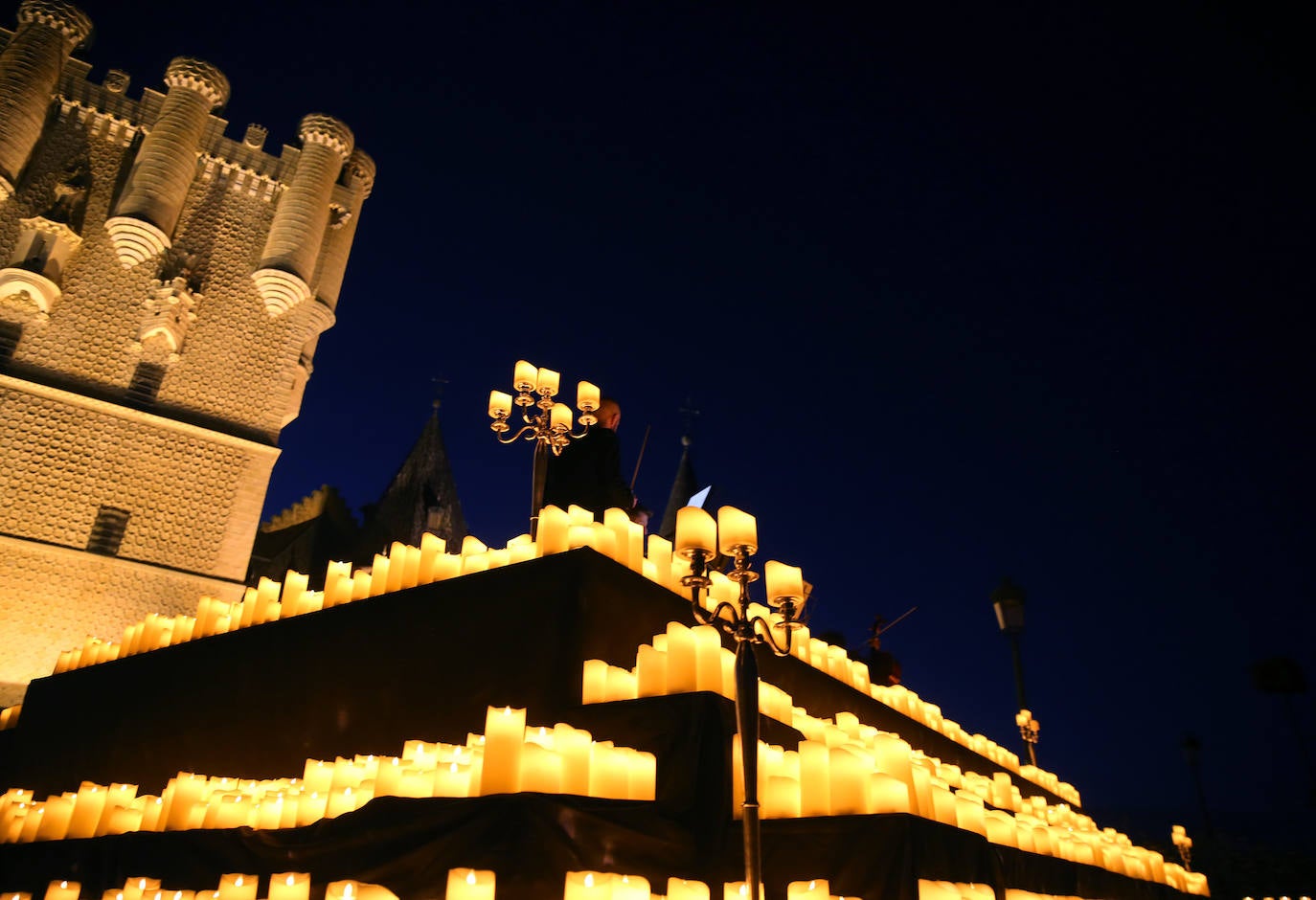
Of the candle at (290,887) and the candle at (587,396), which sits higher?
the candle at (587,396)

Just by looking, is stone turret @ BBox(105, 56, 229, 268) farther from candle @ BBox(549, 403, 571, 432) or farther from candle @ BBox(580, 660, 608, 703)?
candle @ BBox(580, 660, 608, 703)

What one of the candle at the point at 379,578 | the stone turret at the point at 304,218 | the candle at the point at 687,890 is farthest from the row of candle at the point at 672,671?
the stone turret at the point at 304,218

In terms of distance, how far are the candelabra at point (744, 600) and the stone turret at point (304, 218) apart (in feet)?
45.4

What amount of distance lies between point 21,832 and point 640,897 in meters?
3.91

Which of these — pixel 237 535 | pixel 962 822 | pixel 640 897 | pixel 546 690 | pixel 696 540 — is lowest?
pixel 640 897

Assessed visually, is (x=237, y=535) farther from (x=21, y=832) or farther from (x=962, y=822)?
(x=962, y=822)

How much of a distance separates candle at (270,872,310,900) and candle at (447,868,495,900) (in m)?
0.68

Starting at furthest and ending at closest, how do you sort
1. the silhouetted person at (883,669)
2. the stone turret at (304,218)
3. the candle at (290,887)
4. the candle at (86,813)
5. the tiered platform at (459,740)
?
the stone turret at (304,218) < the silhouetted person at (883,669) < the candle at (86,813) < the candle at (290,887) < the tiered platform at (459,740)

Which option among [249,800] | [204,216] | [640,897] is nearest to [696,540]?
[640,897]

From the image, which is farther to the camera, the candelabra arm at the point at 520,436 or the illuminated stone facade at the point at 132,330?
the illuminated stone facade at the point at 132,330

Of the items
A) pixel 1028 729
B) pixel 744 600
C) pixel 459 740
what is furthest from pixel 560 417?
pixel 1028 729

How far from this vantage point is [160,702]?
617cm

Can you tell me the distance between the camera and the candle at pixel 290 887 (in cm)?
312

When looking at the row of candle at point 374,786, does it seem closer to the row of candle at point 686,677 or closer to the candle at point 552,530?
the row of candle at point 686,677
